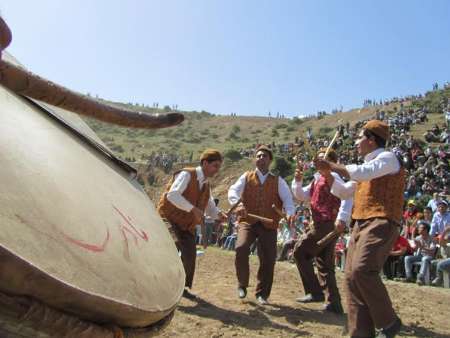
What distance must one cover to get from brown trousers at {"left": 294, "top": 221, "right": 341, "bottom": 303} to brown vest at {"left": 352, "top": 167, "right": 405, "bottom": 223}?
56.2 inches

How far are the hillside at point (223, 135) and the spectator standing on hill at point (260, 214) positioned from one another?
79.9 ft

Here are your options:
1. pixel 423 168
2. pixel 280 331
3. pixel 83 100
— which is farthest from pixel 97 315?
pixel 423 168

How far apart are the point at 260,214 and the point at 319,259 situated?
70 cm

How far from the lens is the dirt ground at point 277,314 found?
3949mm

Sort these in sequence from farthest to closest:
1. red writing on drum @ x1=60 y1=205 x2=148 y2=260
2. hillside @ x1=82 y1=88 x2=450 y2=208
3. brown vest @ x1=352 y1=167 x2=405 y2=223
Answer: hillside @ x1=82 y1=88 x2=450 y2=208, brown vest @ x1=352 y1=167 x2=405 y2=223, red writing on drum @ x1=60 y1=205 x2=148 y2=260

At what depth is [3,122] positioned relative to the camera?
148 centimetres

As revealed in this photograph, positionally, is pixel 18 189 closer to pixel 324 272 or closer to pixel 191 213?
pixel 191 213

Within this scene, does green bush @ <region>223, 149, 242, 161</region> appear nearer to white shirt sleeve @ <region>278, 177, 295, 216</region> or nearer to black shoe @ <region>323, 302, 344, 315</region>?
white shirt sleeve @ <region>278, 177, 295, 216</region>

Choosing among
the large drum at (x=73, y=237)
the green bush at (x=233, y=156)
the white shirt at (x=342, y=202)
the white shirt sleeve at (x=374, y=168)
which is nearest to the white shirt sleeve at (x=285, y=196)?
the white shirt at (x=342, y=202)

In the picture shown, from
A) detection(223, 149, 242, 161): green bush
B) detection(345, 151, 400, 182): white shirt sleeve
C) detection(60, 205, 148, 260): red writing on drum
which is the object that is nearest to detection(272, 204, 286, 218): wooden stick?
detection(345, 151, 400, 182): white shirt sleeve

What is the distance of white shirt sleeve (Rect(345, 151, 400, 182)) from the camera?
3.37 metres

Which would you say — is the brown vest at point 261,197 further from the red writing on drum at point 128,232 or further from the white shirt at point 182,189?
the red writing on drum at point 128,232

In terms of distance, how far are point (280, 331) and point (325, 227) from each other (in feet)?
4.26

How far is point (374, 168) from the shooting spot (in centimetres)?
339
